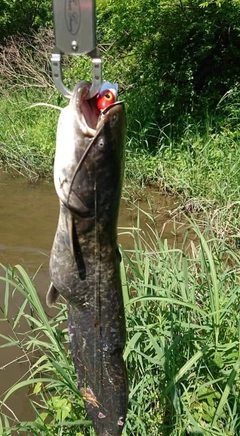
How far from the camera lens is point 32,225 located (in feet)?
21.6

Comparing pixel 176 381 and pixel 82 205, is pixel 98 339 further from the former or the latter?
pixel 176 381

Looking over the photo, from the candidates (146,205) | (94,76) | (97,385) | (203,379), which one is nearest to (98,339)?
(97,385)

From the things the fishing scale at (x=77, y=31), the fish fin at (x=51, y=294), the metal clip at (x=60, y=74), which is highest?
the fishing scale at (x=77, y=31)

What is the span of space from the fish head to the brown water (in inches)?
100

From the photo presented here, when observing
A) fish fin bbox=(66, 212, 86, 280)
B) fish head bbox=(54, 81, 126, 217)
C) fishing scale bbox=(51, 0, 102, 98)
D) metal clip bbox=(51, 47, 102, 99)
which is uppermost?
fishing scale bbox=(51, 0, 102, 98)

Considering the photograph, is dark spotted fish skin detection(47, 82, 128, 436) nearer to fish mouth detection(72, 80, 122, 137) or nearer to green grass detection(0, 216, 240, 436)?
fish mouth detection(72, 80, 122, 137)

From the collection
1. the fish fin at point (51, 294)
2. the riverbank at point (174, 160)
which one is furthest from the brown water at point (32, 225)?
the fish fin at point (51, 294)

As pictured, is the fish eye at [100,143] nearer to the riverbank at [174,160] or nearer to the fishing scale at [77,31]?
the fishing scale at [77,31]

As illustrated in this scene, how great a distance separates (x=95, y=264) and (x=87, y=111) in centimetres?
50

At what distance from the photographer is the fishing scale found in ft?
5.08

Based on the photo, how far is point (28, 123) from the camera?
9.99 m

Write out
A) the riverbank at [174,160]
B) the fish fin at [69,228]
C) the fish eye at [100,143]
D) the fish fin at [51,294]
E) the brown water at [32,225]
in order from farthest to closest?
1. the riverbank at [174,160]
2. the brown water at [32,225]
3. the fish fin at [51,294]
4. the fish fin at [69,228]
5. the fish eye at [100,143]

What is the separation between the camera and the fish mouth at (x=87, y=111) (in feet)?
4.99

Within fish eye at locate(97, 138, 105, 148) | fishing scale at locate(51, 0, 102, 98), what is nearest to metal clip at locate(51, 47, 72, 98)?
fishing scale at locate(51, 0, 102, 98)
